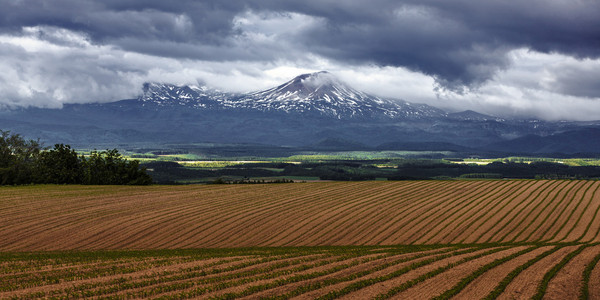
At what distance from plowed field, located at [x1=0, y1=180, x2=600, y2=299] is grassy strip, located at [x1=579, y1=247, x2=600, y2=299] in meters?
0.06

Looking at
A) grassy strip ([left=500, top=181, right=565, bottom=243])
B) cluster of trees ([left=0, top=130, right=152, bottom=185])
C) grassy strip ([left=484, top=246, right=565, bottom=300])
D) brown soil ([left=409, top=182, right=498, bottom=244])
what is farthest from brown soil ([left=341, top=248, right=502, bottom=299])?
cluster of trees ([left=0, top=130, right=152, bottom=185])

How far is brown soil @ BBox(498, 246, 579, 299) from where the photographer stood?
25.7 meters

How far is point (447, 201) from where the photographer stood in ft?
250

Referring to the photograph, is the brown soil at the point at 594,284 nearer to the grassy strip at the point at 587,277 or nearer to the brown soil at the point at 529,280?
the grassy strip at the point at 587,277

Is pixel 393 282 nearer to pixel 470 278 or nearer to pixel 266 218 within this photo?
pixel 470 278

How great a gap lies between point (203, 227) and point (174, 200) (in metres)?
24.2

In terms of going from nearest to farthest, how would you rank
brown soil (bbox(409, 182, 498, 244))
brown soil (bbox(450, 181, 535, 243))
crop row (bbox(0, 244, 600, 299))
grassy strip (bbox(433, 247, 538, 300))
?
grassy strip (bbox(433, 247, 538, 300)) < crop row (bbox(0, 244, 600, 299)) < brown soil (bbox(409, 182, 498, 244)) < brown soil (bbox(450, 181, 535, 243))

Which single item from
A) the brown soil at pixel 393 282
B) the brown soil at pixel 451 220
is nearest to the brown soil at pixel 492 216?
the brown soil at pixel 451 220

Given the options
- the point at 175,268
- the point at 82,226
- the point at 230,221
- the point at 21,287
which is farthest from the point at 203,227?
the point at 21,287

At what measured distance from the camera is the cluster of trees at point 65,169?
124938 millimetres

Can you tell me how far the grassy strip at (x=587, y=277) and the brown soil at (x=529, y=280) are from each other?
1.87 meters

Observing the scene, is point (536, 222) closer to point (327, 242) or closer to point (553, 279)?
point (327, 242)

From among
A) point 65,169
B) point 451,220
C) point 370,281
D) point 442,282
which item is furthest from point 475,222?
point 65,169

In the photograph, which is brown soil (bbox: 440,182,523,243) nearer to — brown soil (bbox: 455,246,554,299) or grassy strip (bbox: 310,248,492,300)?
brown soil (bbox: 455,246,554,299)
